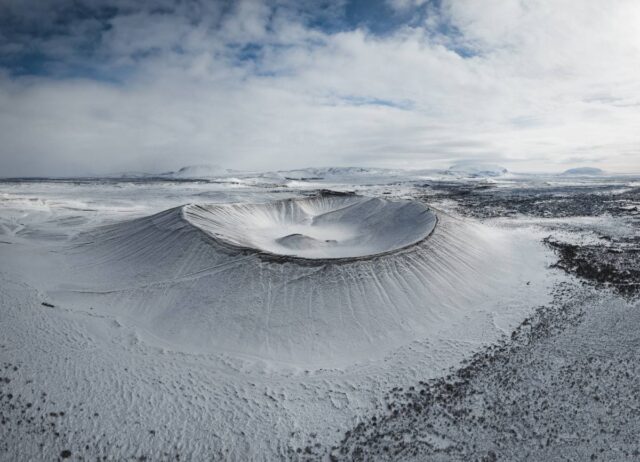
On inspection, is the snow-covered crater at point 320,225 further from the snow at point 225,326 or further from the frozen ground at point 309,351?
the frozen ground at point 309,351

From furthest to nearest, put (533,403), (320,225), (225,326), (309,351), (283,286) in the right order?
(320,225) < (283,286) < (225,326) < (309,351) < (533,403)

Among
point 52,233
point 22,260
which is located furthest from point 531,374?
point 52,233

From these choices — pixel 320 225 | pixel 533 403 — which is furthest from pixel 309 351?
pixel 320 225

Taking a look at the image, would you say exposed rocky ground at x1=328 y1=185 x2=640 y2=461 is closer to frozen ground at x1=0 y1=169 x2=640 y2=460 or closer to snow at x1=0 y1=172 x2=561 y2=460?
frozen ground at x1=0 y1=169 x2=640 y2=460

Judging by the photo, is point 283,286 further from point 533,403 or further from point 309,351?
point 533,403

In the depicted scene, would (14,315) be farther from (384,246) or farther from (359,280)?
A: (384,246)

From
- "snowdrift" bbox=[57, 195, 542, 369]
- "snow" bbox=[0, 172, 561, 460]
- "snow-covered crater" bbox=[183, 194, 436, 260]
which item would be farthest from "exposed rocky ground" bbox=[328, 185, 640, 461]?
"snow-covered crater" bbox=[183, 194, 436, 260]

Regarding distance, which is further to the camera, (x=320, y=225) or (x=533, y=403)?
(x=320, y=225)
